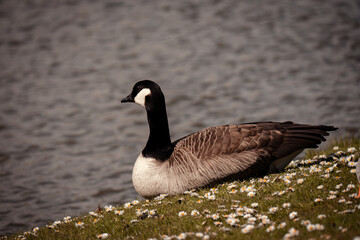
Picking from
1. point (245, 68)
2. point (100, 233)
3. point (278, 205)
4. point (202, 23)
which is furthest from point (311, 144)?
point (202, 23)

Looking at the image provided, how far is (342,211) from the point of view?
6.27m

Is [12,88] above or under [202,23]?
under

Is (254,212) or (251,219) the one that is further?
(254,212)

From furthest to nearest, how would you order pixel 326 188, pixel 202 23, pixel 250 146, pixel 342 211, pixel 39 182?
1. pixel 202 23
2. pixel 39 182
3. pixel 250 146
4. pixel 326 188
5. pixel 342 211

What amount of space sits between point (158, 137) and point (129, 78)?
1417 cm

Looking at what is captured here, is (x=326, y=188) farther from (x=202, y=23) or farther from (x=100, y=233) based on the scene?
(x=202, y=23)

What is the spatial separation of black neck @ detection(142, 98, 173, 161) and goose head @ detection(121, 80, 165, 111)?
0.04 meters

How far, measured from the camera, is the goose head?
9734 millimetres

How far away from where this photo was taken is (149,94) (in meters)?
9.78

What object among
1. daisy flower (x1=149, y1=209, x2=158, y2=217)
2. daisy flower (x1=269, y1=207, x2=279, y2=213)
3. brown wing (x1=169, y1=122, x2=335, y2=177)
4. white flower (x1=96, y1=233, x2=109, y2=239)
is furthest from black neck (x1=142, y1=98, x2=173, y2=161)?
daisy flower (x1=269, y1=207, x2=279, y2=213)

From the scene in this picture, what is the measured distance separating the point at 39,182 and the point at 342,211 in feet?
36.5

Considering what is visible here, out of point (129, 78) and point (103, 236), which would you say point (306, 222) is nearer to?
point (103, 236)

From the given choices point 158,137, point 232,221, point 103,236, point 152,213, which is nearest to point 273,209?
point 232,221

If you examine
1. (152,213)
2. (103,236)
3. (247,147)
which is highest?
(247,147)
